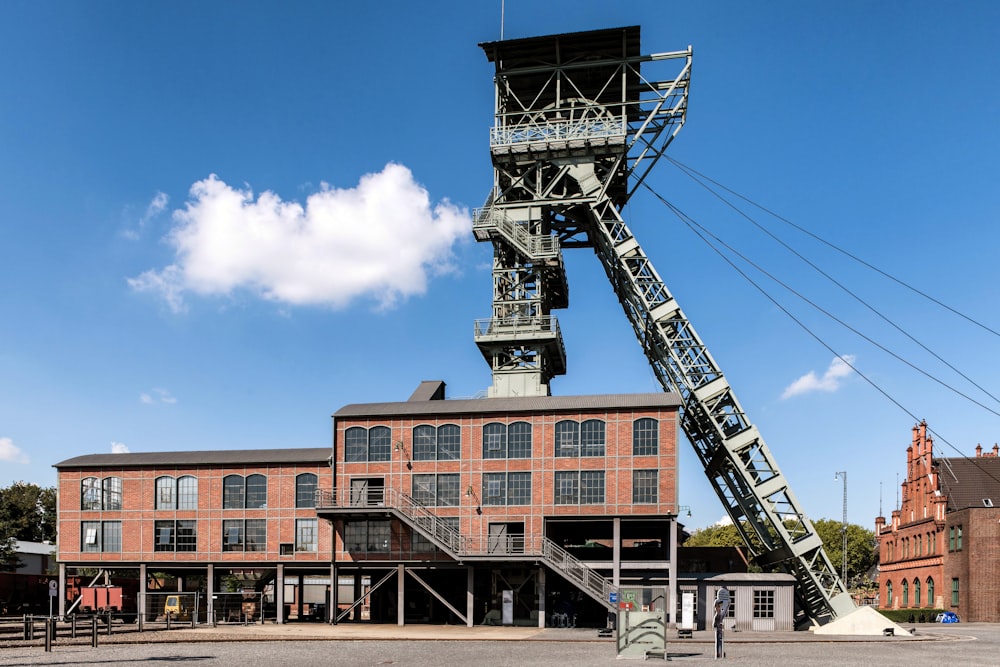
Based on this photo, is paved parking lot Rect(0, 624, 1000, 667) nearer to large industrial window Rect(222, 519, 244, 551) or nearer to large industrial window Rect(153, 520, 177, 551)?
large industrial window Rect(222, 519, 244, 551)

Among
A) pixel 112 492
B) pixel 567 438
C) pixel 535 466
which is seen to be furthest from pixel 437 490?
pixel 112 492

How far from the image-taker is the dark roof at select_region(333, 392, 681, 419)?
35281 millimetres

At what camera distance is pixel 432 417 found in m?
37.1

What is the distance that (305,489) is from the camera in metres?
38.3

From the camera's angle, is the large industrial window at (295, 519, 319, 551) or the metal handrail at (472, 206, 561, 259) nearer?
the large industrial window at (295, 519, 319, 551)

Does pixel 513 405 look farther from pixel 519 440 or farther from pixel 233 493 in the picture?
pixel 233 493

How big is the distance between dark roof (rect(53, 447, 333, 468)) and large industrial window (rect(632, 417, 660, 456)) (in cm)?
1319

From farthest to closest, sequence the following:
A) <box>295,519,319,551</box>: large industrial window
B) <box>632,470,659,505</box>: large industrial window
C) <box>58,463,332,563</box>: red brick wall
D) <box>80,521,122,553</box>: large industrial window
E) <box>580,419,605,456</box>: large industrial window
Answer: <box>80,521,122,553</box>: large industrial window → <box>58,463,332,563</box>: red brick wall → <box>295,519,319,551</box>: large industrial window → <box>580,419,605,456</box>: large industrial window → <box>632,470,659,505</box>: large industrial window

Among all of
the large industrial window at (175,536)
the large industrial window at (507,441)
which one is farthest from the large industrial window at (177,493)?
the large industrial window at (507,441)

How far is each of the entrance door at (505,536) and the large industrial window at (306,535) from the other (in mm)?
7976

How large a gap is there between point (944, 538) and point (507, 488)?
35356 mm

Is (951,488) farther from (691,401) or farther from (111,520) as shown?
(111,520)

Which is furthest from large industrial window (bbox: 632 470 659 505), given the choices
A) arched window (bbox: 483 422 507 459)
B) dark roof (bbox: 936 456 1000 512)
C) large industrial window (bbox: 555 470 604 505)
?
dark roof (bbox: 936 456 1000 512)

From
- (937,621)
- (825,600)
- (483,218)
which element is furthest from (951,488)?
(483,218)
